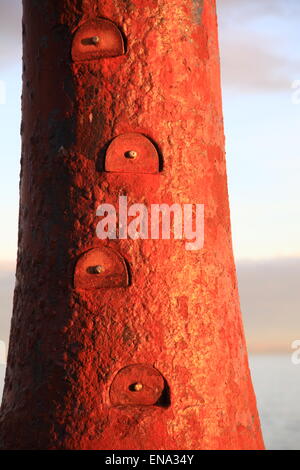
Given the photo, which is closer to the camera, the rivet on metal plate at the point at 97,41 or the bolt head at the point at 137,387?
the bolt head at the point at 137,387

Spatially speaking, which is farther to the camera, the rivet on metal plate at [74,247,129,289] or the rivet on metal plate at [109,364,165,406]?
the rivet on metal plate at [74,247,129,289]

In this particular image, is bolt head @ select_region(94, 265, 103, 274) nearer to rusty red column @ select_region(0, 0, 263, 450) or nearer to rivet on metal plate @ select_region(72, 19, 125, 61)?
rusty red column @ select_region(0, 0, 263, 450)

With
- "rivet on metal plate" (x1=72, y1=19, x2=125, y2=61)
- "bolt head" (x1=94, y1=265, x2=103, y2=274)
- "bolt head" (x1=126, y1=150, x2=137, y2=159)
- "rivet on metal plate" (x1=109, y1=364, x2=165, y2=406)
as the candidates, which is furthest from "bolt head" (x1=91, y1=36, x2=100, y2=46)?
"rivet on metal plate" (x1=109, y1=364, x2=165, y2=406)

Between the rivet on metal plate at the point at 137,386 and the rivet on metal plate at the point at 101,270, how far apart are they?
575mm

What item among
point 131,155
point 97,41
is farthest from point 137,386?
point 97,41

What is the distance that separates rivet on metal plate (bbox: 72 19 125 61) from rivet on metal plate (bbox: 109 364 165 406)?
215 cm

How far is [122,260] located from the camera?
24.5 feet

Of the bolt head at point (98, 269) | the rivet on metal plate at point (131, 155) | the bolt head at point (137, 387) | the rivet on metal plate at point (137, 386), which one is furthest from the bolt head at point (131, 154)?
the bolt head at point (137, 387)

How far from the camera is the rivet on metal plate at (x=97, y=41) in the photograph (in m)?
7.68

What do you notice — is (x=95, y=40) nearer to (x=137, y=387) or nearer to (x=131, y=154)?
(x=131, y=154)

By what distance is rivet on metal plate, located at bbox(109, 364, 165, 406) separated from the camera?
733 centimetres

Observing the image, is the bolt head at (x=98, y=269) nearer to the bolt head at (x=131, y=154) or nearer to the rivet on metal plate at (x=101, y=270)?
the rivet on metal plate at (x=101, y=270)
